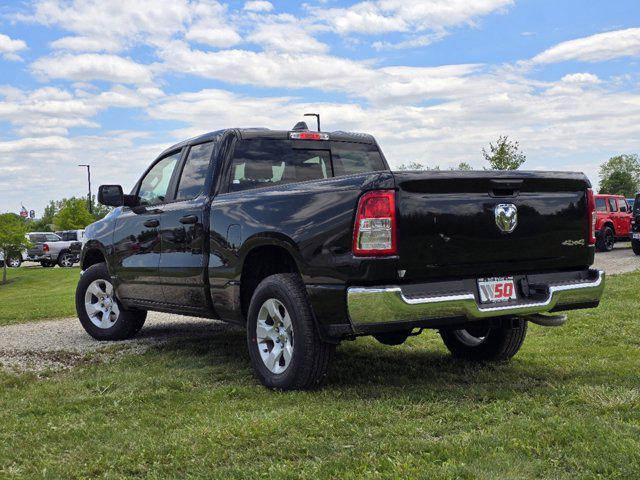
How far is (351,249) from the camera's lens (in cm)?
445

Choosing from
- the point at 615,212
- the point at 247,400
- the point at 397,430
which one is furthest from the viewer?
the point at 615,212

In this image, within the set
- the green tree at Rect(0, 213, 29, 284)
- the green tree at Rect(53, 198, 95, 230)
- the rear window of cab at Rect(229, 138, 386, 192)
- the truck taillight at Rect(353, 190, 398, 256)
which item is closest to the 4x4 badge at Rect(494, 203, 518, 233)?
the truck taillight at Rect(353, 190, 398, 256)

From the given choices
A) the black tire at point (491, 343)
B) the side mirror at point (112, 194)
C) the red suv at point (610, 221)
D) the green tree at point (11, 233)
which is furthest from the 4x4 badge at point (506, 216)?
the green tree at point (11, 233)

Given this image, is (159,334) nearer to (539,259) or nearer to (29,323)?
(29,323)

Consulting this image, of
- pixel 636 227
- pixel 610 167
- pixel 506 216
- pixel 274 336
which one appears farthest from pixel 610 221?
pixel 610 167

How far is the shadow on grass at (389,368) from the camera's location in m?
5.01

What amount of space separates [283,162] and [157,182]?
1556mm

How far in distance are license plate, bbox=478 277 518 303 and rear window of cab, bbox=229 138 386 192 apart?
2078mm

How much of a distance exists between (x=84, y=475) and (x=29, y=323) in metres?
7.99

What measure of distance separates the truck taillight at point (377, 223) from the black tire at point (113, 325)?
423 centimetres

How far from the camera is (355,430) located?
3900mm

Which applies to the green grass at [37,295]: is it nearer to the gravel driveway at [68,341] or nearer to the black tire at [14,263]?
the black tire at [14,263]

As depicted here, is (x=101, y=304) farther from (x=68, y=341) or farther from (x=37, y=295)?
(x=37, y=295)

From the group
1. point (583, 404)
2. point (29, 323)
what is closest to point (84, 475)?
point (583, 404)
